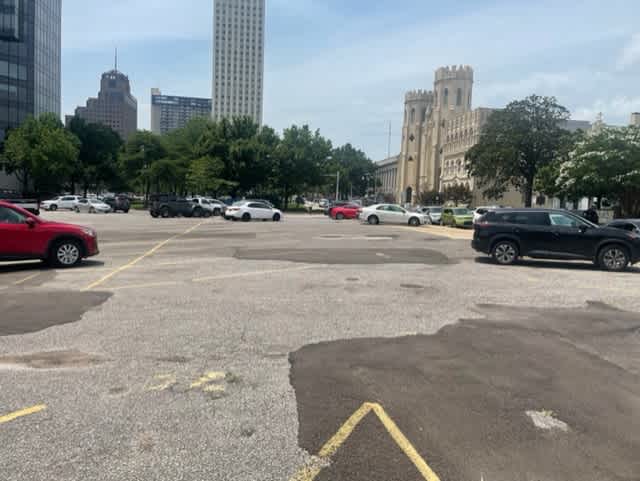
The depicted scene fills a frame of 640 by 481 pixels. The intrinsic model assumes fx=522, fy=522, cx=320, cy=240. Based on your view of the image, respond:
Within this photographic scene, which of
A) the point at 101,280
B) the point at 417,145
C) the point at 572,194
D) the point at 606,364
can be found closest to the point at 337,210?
the point at 572,194

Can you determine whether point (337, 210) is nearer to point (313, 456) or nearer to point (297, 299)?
point (297, 299)

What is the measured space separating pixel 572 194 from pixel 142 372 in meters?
43.5

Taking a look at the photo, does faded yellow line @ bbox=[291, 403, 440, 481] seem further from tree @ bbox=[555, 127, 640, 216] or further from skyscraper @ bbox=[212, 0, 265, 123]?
skyscraper @ bbox=[212, 0, 265, 123]

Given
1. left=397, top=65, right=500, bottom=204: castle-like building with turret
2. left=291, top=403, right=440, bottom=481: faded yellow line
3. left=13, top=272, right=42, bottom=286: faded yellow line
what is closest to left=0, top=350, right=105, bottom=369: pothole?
left=291, top=403, right=440, bottom=481: faded yellow line

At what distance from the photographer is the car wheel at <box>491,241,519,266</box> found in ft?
49.0

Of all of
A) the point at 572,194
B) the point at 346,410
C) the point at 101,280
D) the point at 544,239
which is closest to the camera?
the point at 346,410

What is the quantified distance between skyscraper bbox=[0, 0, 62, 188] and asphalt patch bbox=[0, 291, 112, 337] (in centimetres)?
7481

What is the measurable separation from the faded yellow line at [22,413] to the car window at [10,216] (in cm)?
861

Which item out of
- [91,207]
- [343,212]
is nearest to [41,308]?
[343,212]

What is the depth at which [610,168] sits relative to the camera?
3769 cm

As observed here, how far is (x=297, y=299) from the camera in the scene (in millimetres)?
9148

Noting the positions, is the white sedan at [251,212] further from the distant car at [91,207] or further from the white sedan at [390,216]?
the distant car at [91,207]

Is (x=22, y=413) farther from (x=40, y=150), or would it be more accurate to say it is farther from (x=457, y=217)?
(x=40, y=150)

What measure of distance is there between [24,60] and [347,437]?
292 feet
